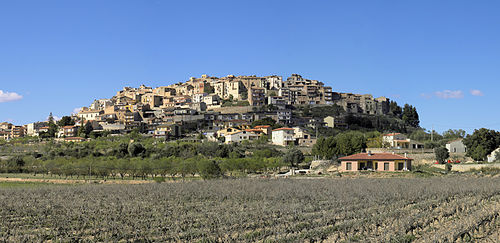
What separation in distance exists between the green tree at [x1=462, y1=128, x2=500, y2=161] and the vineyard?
83.7ft

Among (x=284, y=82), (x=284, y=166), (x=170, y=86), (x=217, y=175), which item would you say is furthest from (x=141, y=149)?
(x=170, y=86)

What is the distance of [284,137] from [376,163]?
34.6 metres

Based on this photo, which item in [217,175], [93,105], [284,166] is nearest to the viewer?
[217,175]

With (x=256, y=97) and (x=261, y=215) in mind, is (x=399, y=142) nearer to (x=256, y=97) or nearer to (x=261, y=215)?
(x=256, y=97)

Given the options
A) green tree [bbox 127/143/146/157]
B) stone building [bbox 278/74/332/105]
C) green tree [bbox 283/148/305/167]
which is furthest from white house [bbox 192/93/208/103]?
green tree [bbox 283/148/305/167]

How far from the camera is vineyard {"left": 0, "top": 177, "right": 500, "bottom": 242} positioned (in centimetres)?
1526

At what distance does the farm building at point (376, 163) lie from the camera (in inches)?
1780

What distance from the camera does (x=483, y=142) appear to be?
2066 inches

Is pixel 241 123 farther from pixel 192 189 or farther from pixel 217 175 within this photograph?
pixel 192 189

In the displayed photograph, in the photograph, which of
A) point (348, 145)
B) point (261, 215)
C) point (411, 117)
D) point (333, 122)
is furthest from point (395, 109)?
point (261, 215)

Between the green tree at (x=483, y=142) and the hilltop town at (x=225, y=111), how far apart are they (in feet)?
99.0

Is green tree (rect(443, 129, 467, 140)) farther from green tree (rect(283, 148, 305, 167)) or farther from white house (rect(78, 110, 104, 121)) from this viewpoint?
white house (rect(78, 110, 104, 121))

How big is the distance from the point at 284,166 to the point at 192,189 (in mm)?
33983

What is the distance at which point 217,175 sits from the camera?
47719mm
